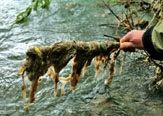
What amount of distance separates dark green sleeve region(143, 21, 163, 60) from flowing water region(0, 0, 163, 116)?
1575 mm

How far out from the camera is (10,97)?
4.03 meters

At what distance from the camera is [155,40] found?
235 centimetres

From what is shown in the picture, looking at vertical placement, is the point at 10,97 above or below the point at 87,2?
below

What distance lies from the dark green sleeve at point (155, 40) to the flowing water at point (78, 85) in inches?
62.0

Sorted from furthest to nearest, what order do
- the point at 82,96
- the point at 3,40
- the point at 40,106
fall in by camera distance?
the point at 3,40 → the point at 82,96 → the point at 40,106

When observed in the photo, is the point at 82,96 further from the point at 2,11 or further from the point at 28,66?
the point at 2,11

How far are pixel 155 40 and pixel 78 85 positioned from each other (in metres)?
2.36

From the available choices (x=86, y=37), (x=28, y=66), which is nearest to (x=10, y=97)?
(x=28, y=66)

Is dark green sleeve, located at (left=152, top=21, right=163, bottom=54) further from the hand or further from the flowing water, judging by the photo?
the flowing water

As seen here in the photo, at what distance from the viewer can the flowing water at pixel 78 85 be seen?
374 centimetres

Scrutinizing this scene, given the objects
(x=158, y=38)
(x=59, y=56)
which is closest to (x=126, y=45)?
(x=158, y=38)

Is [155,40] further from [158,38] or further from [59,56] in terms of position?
[59,56]

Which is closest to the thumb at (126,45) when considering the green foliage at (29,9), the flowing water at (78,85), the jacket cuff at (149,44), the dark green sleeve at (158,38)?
the jacket cuff at (149,44)

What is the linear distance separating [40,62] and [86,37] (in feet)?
14.3
